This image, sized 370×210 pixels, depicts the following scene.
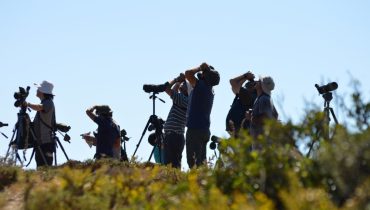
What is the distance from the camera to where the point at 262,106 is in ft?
28.5

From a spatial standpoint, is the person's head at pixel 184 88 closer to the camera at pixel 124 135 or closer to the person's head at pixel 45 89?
the person's head at pixel 45 89

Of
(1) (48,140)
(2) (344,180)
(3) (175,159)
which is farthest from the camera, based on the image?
(1) (48,140)

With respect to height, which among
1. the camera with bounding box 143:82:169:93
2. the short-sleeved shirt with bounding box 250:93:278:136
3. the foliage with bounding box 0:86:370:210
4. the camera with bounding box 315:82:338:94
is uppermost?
the camera with bounding box 143:82:169:93

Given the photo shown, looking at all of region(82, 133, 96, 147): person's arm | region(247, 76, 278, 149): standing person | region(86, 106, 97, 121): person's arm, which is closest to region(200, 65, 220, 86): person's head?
region(247, 76, 278, 149): standing person

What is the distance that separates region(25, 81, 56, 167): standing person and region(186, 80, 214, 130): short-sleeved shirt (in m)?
2.61

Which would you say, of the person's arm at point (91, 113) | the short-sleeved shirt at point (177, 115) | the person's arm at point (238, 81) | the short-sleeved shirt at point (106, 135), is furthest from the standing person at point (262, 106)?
the person's arm at point (91, 113)

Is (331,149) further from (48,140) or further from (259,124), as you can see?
(48,140)

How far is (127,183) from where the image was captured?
228 inches

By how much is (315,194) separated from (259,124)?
15.1 feet

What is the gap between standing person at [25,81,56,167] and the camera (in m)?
11.8

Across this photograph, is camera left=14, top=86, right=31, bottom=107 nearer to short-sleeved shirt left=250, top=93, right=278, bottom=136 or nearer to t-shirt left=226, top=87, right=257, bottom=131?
t-shirt left=226, top=87, right=257, bottom=131

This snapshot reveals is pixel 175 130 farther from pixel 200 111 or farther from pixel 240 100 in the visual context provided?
pixel 240 100

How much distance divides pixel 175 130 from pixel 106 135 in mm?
1141

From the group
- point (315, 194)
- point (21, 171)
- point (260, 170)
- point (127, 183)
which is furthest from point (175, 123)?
point (315, 194)
